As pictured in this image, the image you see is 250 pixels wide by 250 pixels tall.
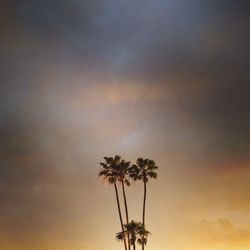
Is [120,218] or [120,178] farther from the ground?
[120,178]

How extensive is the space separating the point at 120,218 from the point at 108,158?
1080cm

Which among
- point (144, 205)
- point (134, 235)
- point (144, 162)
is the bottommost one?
point (134, 235)

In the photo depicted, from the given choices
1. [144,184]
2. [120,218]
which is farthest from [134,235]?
[144,184]

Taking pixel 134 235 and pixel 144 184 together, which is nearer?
pixel 134 235

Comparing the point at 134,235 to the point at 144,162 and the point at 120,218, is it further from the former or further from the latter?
the point at 144,162

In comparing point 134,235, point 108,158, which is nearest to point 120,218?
point 134,235

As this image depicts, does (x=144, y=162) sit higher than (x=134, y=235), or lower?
higher

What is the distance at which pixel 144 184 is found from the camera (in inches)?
3684

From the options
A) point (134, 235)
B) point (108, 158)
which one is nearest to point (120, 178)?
point (108, 158)

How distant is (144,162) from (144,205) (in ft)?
26.4

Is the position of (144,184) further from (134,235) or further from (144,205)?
(134,235)

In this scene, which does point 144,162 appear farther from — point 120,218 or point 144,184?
point 120,218

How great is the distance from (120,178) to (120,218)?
717 centimetres

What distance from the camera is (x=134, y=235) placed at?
8681 centimetres
